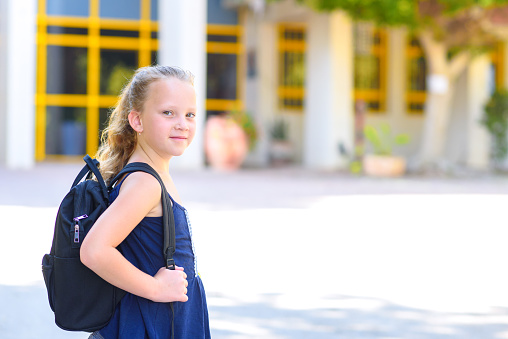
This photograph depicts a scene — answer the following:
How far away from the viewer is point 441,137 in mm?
15336

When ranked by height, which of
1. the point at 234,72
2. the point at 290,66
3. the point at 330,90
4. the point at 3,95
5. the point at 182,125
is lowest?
the point at 182,125

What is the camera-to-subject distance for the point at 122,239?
1.71 metres

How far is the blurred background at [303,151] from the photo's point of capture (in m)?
4.52

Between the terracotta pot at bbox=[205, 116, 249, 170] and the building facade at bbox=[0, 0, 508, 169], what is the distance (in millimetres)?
247

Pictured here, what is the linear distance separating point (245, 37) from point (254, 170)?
373cm

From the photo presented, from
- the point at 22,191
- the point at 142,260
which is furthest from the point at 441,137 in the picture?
the point at 142,260

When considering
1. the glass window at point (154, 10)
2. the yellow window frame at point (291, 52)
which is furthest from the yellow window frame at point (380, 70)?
the glass window at point (154, 10)

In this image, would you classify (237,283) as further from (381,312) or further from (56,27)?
(56,27)

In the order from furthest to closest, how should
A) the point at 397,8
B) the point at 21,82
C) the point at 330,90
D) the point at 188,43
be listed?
1. the point at 330,90
2. the point at 188,43
3. the point at 21,82
4. the point at 397,8

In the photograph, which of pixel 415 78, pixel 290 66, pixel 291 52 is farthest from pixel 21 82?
pixel 415 78

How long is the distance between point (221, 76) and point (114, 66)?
8.36 ft

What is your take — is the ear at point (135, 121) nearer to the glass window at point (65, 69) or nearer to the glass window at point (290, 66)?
the glass window at point (65, 69)

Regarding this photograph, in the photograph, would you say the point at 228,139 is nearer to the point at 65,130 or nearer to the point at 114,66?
the point at 114,66

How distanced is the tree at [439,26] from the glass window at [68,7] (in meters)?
5.84
